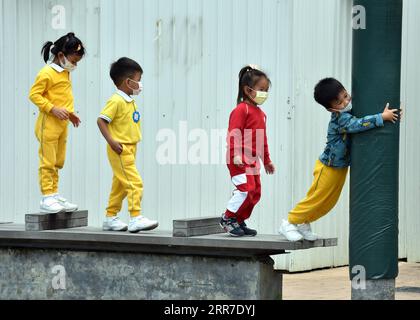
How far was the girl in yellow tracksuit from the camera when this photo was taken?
8.91m

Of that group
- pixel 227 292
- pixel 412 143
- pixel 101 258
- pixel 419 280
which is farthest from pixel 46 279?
pixel 412 143

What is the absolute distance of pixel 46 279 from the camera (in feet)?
28.3

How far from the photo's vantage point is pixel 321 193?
7.62 m

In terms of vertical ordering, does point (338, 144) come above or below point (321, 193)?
above

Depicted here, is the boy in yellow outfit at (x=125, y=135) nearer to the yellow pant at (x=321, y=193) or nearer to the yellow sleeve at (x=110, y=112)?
the yellow sleeve at (x=110, y=112)

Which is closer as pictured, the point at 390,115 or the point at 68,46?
the point at 390,115

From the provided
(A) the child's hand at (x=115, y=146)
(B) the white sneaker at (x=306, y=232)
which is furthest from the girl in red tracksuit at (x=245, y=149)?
(A) the child's hand at (x=115, y=146)

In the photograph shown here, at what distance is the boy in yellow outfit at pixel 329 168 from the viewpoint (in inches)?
295

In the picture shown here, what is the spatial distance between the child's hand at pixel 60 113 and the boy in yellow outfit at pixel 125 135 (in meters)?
0.41

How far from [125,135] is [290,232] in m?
1.75

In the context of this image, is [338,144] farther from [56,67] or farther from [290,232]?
[56,67]

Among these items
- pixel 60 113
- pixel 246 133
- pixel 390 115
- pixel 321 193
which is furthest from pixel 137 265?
pixel 390 115

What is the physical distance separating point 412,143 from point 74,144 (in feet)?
13.5

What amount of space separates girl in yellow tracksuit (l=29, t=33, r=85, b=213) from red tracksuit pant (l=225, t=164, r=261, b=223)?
1629 millimetres
